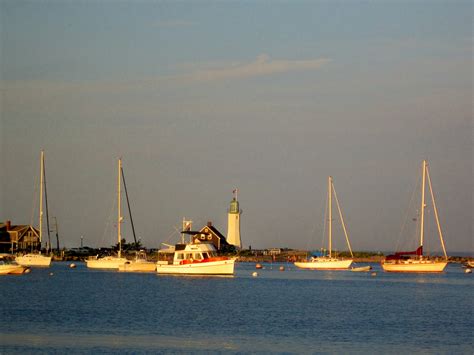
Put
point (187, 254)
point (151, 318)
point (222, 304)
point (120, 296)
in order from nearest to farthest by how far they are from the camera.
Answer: point (151, 318) → point (222, 304) → point (120, 296) → point (187, 254)

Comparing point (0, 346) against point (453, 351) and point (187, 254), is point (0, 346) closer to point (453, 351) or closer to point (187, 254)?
point (453, 351)

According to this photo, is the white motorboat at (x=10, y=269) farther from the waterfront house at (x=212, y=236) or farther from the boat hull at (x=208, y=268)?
the waterfront house at (x=212, y=236)

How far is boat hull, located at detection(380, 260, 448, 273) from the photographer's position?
92875 mm

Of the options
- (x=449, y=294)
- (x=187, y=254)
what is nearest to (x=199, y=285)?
(x=187, y=254)

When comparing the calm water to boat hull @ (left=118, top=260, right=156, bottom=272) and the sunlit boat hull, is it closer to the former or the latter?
the sunlit boat hull

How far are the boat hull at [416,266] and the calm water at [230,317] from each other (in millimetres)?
11977

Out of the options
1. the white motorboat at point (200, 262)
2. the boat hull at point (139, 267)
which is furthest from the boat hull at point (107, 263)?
the white motorboat at point (200, 262)

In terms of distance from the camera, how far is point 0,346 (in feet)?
118

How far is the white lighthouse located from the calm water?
2384 inches

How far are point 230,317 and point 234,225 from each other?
310ft

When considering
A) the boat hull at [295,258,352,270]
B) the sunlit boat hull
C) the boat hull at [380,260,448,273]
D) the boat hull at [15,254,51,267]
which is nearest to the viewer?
the sunlit boat hull

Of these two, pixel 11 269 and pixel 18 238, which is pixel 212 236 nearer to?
pixel 18 238

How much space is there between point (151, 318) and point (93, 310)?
5.69m

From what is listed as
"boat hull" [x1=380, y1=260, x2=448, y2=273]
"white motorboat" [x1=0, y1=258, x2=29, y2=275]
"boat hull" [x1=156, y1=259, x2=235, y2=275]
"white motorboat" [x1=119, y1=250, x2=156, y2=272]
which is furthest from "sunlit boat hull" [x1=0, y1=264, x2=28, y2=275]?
"boat hull" [x1=380, y1=260, x2=448, y2=273]
